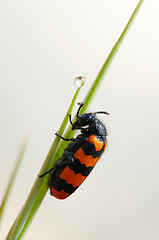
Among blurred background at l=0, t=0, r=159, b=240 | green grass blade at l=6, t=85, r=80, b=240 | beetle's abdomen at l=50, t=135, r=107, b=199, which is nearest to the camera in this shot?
green grass blade at l=6, t=85, r=80, b=240

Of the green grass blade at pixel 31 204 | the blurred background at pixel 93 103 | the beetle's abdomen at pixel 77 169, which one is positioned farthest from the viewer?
the blurred background at pixel 93 103

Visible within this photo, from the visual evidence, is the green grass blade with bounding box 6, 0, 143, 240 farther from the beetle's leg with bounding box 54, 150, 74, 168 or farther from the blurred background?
the blurred background

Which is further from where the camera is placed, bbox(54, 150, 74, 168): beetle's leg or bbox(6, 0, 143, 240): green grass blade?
bbox(54, 150, 74, 168): beetle's leg

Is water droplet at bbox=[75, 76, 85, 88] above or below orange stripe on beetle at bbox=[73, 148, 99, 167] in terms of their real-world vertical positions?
above

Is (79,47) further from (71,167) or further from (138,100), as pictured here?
(71,167)

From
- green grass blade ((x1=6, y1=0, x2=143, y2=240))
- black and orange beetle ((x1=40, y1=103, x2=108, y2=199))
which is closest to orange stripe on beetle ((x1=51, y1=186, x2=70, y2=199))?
black and orange beetle ((x1=40, y1=103, x2=108, y2=199))

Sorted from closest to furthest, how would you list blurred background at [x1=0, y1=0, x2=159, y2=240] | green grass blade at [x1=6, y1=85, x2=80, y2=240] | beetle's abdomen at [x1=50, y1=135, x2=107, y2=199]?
1. green grass blade at [x1=6, y1=85, x2=80, y2=240]
2. beetle's abdomen at [x1=50, y1=135, x2=107, y2=199]
3. blurred background at [x1=0, y1=0, x2=159, y2=240]

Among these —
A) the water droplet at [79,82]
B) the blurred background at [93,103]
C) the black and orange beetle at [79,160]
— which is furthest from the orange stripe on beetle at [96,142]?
the blurred background at [93,103]

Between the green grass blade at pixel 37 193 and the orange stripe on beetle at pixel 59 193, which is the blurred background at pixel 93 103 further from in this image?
the green grass blade at pixel 37 193
